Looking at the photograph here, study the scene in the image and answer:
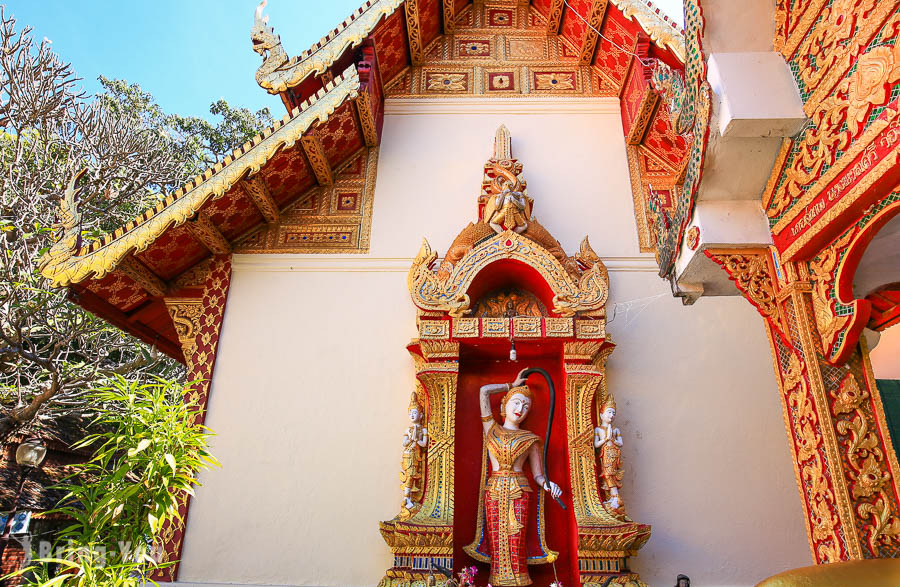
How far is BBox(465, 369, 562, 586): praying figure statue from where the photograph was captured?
4.30m

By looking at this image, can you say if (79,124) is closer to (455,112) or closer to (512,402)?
(455,112)

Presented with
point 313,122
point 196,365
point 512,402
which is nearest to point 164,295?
point 196,365

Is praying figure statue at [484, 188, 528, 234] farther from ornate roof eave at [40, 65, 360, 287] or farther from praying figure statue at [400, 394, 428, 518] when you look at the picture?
praying figure statue at [400, 394, 428, 518]

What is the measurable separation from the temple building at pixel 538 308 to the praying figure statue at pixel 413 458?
3 cm

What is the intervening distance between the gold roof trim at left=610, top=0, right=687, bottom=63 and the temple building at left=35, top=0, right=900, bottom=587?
0.02 metres

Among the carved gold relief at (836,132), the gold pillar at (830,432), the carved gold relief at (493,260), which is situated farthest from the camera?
the carved gold relief at (493,260)

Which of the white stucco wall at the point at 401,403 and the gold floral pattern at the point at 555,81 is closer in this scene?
the white stucco wall at the point at 401,403

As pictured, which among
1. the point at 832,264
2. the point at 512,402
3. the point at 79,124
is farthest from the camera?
the point at 79,124

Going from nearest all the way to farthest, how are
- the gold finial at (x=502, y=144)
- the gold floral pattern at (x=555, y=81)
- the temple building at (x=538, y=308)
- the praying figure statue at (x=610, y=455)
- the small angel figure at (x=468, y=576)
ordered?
the temple building at (x=538, y=308)
the small angel figure at (x=468, y=576)
the praying figure statue at (x=610, y=455)
the gold finial at (x=502, y=144)
the gold floral pattern at (x=555, y=81)

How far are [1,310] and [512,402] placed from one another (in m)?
6.00

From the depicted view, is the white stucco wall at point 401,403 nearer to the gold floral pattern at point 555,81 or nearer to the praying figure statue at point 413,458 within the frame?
the praying figure statue at point 413,458

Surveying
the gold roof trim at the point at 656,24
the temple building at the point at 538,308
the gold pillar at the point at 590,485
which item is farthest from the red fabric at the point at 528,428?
the gold roof trim at the point at 656,24

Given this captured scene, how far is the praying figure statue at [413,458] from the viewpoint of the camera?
14.5 ft

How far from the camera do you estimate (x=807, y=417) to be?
3041 mm
